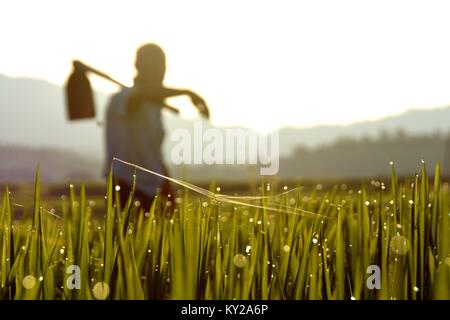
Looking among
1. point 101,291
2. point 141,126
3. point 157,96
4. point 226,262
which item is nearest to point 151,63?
point 157,96

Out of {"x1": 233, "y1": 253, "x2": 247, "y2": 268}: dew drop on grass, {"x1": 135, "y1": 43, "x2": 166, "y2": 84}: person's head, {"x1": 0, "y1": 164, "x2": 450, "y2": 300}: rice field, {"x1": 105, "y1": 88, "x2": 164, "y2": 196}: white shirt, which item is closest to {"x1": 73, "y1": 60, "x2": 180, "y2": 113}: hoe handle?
{"x1": 135, "y1": 43, "x2": 166, "y2": 84}: person's head

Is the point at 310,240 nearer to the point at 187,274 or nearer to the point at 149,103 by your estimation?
the point at 187,274

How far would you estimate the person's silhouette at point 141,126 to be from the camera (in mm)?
4465

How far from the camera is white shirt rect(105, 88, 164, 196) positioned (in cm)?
488

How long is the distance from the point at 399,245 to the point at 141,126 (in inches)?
144

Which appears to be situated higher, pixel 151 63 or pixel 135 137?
pixel 151 63

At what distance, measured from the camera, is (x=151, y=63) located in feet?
14.5

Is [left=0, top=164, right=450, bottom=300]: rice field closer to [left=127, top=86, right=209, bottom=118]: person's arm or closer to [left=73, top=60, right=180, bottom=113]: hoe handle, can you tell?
[left=73, top=60, right=180, bottom=113]: hoe handle

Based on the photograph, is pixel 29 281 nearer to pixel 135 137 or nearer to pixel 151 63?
pixel 151 63

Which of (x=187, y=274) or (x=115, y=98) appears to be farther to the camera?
(x=115, y=98)

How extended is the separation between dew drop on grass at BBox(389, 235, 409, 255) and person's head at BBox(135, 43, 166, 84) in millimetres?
2960
